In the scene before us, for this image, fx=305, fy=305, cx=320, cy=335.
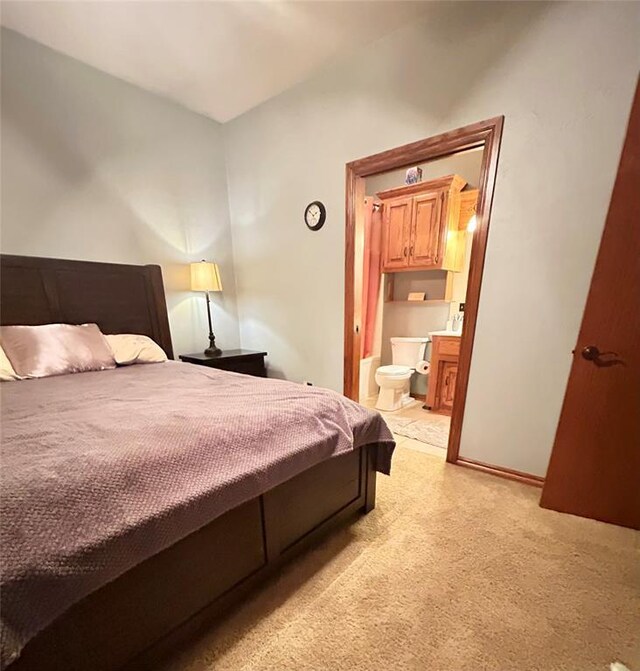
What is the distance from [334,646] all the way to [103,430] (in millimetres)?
1079

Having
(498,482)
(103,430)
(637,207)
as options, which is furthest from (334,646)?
(637,207)

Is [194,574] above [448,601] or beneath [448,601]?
above

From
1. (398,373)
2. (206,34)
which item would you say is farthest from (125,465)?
(398,373)

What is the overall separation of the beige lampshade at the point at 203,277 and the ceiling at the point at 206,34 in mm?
1480

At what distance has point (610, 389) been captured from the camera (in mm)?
1533

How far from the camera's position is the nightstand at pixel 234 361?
9.12 feet

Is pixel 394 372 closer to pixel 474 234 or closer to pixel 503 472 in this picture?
pixel 503 472

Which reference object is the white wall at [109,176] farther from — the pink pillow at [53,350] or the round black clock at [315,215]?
the round black clock at [315,215]

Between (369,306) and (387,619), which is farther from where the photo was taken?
(369,306)

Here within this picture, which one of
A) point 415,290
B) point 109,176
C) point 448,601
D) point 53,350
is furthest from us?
point 415,290

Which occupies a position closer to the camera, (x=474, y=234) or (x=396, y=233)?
(x=474, y=234)

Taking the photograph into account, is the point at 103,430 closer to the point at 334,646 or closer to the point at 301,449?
the point at 301,449

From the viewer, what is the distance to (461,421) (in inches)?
85.3

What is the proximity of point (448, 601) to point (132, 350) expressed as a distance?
2.40 meters
